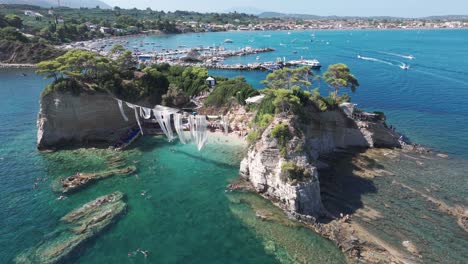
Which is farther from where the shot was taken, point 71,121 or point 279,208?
point 71,121

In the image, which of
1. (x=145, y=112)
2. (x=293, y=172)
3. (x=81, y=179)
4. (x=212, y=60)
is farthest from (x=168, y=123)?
(x=212, y=60)

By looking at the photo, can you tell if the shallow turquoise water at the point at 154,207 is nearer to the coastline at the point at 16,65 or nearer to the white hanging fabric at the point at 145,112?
the white hanging fabric at the point at 145,112

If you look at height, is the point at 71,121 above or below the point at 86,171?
above

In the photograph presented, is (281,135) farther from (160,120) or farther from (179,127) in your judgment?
(160,120)

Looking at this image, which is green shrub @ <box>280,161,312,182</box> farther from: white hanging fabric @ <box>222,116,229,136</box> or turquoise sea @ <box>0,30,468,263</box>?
white hanging fabric @ <box>222,116,229,136</box>

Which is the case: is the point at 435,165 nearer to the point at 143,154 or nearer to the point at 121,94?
the point at 143,154

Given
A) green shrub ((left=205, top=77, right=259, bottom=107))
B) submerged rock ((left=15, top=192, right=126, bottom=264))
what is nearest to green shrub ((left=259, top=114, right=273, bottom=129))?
green shrub ((left=205, top=77, right=259, bottom=107))

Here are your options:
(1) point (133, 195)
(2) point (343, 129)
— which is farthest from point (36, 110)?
(2) point (343, 129)
